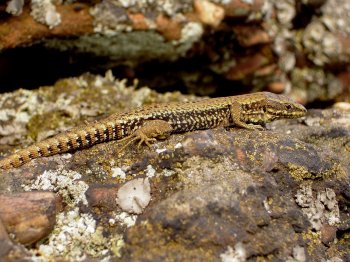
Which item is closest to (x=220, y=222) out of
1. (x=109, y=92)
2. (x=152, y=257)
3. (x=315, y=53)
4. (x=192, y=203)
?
(x=192, y=203)

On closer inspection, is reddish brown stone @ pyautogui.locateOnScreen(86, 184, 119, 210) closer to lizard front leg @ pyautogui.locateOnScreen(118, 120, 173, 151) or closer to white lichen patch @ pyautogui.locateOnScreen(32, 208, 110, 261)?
white lichen patch @ pyautogui.locateOnScreen(32, 208, 110, 261)

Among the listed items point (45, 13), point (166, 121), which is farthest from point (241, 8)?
point (45, 13)

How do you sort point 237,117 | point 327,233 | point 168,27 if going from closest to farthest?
point 327,233, point 237,117, point 168,27

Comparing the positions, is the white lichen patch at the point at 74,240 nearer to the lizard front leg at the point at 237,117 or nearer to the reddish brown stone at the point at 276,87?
the lizard front leg at the point at 237,117

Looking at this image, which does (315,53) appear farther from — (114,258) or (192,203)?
(114,258)

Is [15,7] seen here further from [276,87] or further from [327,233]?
[276,87]

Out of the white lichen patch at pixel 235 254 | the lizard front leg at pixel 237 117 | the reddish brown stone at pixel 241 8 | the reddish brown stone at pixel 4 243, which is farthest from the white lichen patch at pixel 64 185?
the reddish brown stone at pixel 241 8

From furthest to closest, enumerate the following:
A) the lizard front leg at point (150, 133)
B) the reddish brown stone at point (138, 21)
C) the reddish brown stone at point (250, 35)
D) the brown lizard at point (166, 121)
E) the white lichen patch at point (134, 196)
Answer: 1. the reddish brown stone at point (250, 35)
2. the reddish brown stone at point (138, 21)
3. the lizard front leg at point (150, 133)
4. the brown lizard at point (166, 121)
5. the white lichen patch at point (134, 196)
